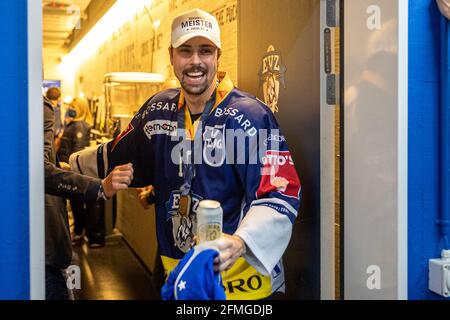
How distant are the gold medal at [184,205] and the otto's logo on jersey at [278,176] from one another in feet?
0.92

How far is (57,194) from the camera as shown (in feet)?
6.24

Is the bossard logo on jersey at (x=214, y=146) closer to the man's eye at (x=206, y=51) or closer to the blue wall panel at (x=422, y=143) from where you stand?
the man's eye at (x=206, y=51)

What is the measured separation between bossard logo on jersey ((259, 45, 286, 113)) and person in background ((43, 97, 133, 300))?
785 millimetres

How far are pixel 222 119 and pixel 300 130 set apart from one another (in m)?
0.42

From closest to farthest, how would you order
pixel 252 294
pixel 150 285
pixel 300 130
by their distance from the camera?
pixel 252 294 → pixel 300 130 → pixel 150 285

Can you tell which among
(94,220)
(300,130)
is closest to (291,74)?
(300,130)

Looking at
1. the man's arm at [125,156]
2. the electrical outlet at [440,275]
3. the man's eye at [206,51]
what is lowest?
the electrical outlet at [440,275]

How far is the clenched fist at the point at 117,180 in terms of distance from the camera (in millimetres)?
2049

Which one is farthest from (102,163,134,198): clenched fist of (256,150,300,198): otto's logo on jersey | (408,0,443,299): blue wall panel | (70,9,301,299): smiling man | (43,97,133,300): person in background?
(408,0,443,299): blue wall panel

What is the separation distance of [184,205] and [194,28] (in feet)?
2.04

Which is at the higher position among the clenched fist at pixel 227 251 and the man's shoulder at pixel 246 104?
the man's shoulder at pixel 246 104

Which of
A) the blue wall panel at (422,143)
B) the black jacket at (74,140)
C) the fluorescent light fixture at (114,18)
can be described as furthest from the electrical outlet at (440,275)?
the fluorescent light fixture at (114,18)
